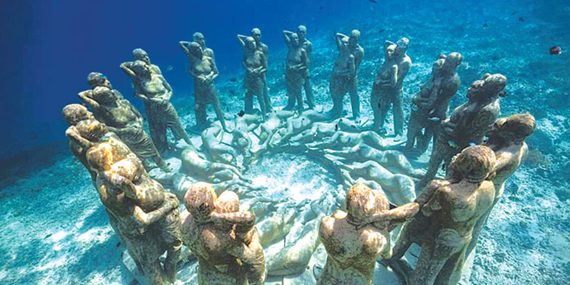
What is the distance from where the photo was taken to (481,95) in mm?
5438

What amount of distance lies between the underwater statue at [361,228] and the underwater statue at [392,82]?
6827 mm

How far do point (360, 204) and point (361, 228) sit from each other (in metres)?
0.34

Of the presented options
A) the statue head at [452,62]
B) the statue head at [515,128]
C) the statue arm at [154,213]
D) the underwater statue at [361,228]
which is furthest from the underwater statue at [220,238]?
the statue head at [452,62]

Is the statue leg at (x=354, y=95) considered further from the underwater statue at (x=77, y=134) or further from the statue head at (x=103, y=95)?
the underwater statue at (x=77, y=134)

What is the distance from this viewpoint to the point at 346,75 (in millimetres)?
10812

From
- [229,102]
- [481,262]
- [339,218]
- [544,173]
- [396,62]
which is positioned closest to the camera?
[339,218]

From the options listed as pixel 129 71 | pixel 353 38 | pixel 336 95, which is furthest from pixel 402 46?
pixel 129 71

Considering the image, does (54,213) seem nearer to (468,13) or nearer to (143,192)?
(143,192)

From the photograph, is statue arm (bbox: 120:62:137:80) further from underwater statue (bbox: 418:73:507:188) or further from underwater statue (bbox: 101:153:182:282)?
underwater statue (bbox: 418:73:507:188)

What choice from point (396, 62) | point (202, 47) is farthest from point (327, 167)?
point (202, 47)

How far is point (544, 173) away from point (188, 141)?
501 inches

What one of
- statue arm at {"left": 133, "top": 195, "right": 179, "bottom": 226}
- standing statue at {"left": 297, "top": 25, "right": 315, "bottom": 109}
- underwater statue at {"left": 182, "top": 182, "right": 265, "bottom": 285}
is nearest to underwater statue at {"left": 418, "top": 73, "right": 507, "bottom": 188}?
underwater statue at {"left": 182, "top": 182, "right": 265, "bottom": 285}

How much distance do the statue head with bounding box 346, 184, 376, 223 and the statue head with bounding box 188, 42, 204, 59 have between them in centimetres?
940

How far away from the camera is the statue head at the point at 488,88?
5.15 meters
